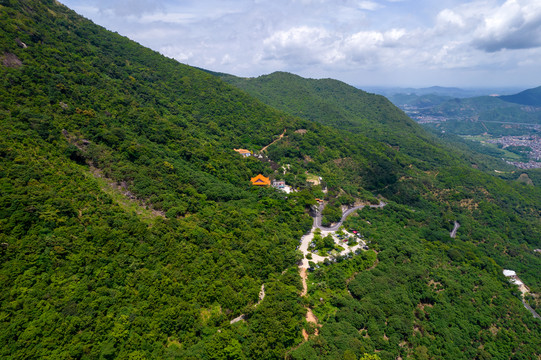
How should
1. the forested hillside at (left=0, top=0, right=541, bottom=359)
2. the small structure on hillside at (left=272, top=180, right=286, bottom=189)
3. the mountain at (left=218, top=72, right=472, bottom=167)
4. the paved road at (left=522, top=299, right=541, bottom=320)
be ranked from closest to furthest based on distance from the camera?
the forested hillside at (left=0, top=0, right=541, bottom=359)
the paved road at (left=522, top=299, right=541, bottom=320)
the small structure on hillside at (left=272, top=180, right=286, bottom=189)
the mountain at (left=218, top=72, right=472, bottom=167)

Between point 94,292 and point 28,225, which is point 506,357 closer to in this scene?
point 94,292

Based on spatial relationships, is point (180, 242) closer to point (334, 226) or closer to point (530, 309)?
point (334, 226)

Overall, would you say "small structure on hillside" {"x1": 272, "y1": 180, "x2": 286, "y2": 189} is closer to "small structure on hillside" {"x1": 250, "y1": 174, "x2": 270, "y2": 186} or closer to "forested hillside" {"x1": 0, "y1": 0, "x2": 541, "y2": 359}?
"small structure on hillside" {"x1": 250, "y1": 174, "x2": 270, "y2": 186}

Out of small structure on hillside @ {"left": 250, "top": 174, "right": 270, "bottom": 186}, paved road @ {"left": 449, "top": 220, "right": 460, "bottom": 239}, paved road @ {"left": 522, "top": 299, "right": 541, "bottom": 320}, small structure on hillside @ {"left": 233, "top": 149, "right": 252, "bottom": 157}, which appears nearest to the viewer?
paved road @ {"left": 522, "top": 299, "right": 541, "bottom": 320}

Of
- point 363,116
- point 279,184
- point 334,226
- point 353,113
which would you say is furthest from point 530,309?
point 353,113

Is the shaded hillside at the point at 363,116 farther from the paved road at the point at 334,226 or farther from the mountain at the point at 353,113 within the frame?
the paved road at the point at 334,226

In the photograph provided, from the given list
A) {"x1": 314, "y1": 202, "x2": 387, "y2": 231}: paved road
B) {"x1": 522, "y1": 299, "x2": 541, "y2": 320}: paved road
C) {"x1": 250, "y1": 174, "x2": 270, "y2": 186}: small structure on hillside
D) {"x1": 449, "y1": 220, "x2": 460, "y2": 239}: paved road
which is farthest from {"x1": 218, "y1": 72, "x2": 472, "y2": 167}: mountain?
{"x1": 250, "y1": 174, "x2": 270, "y2": 186}: small structure on hillside

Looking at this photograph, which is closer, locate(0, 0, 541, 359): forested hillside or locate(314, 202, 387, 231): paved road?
locate(0, 0, 541, 359): forested hillside
